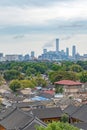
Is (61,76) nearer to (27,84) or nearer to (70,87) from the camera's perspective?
(70,87)

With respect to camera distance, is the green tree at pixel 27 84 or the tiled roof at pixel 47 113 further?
the green tree at pixel 27 84

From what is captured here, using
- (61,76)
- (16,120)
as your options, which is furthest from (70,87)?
(16,120)

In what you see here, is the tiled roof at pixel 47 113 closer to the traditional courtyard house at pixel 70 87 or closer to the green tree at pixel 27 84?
the traditional courtyard house at pixel 70 87

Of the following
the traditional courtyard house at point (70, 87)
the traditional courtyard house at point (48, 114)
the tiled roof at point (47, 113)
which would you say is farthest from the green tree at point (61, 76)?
the traditional courtyard house at point (48, 114)

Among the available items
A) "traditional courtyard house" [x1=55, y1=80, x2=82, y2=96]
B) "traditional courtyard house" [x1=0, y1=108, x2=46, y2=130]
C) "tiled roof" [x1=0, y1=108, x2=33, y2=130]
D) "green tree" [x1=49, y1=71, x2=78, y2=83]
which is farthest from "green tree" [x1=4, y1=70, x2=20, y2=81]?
"tiled roof" [x1=0, y1=108, x2=33, y2=130]

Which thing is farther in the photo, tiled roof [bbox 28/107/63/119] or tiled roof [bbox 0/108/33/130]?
tiled roof [bbox 28/107/63/119]

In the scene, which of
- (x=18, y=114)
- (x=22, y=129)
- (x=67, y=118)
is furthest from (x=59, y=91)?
(x=22, y=129)

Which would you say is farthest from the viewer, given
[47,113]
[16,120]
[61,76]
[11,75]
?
[11,75]

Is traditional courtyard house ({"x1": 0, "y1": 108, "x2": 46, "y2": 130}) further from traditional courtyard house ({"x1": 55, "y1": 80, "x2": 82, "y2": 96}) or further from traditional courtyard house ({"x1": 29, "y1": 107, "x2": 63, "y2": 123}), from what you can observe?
traditional courtyard house ({"x1": 55, "y1": 80, "x2": 82, "y2": 96})
